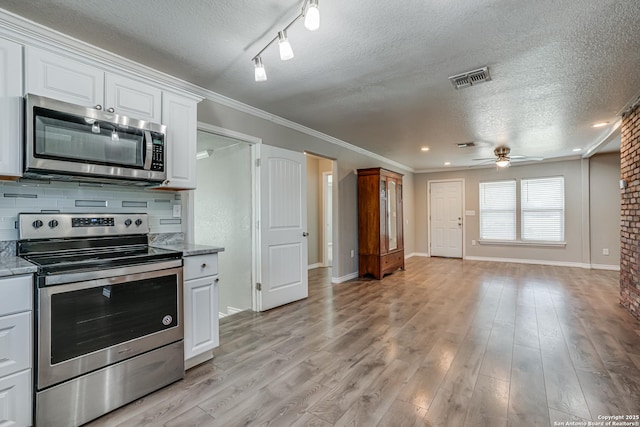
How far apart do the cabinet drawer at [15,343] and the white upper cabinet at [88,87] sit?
1281 millimetres

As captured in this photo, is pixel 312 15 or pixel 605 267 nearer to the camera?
pixel 312 15

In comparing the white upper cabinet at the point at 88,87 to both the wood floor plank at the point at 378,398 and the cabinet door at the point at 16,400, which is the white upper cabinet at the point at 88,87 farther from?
the wood floor plank at the point at 378,398

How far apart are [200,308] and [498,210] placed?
23.9 ft

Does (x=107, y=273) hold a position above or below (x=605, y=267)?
above

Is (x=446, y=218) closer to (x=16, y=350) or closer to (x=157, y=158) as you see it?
(x=157, y=158)

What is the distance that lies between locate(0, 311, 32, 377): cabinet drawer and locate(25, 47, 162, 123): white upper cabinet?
1.28 m

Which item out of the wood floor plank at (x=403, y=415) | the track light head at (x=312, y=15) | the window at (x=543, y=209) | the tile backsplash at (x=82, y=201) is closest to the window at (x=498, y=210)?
the window at (x=543, y=209)

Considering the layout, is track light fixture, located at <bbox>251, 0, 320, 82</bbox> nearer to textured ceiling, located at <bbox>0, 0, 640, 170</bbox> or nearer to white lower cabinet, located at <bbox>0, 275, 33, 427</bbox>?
textured ceiling, located at <bbox>0, 0, 640, 170</bbox>

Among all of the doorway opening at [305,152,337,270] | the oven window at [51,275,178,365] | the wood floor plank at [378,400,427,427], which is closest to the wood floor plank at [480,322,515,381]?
the wood floor plank at [378,400,427,427]

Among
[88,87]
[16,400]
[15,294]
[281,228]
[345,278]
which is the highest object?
[88,87]

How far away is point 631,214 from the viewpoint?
3447 millimetres

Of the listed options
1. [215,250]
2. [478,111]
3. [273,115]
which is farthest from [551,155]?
[215,250]

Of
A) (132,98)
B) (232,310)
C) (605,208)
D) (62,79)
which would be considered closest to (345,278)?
(232,310)

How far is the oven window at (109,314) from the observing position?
5.32 ft
